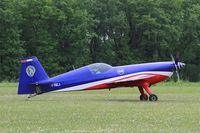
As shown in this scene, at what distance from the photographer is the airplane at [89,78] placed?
76.5ft

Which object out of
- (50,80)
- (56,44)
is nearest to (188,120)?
(50,80)

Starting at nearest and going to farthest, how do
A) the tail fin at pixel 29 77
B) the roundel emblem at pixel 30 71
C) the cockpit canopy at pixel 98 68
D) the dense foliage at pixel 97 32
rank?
the tail fin at pixel 29 77, the roundel emblem at pixel 30 71, the cockpit canopy at pixel 98 68, the dense foliage at pixel 97 32

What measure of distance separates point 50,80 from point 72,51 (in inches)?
1844

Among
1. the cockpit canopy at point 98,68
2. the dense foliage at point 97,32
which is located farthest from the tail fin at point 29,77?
the dense foliage at point 97,32

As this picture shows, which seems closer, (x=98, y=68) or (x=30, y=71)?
(x=30, y=71)

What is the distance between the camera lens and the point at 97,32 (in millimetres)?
75062

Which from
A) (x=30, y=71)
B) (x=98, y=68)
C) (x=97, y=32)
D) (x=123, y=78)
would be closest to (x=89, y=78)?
(x=98, y=68)

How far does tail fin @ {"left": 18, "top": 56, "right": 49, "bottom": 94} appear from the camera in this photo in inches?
918

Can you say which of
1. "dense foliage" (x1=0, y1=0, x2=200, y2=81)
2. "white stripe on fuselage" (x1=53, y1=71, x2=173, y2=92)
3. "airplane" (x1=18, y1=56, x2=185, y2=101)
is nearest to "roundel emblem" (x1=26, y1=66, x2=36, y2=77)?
"airplane" (x1=18, y1=56, x2=185, y2=101)

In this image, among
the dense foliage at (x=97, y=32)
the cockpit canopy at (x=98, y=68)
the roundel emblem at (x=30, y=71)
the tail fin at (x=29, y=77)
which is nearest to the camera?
the tail fin at (x=29, y=77)

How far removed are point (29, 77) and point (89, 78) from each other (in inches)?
103

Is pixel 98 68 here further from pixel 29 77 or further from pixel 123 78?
pixel 29 77

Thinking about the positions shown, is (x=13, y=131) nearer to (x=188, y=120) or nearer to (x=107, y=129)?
(x=107, y=129)

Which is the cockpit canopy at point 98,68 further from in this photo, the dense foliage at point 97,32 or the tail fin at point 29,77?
the dense foliage at point 97,32
